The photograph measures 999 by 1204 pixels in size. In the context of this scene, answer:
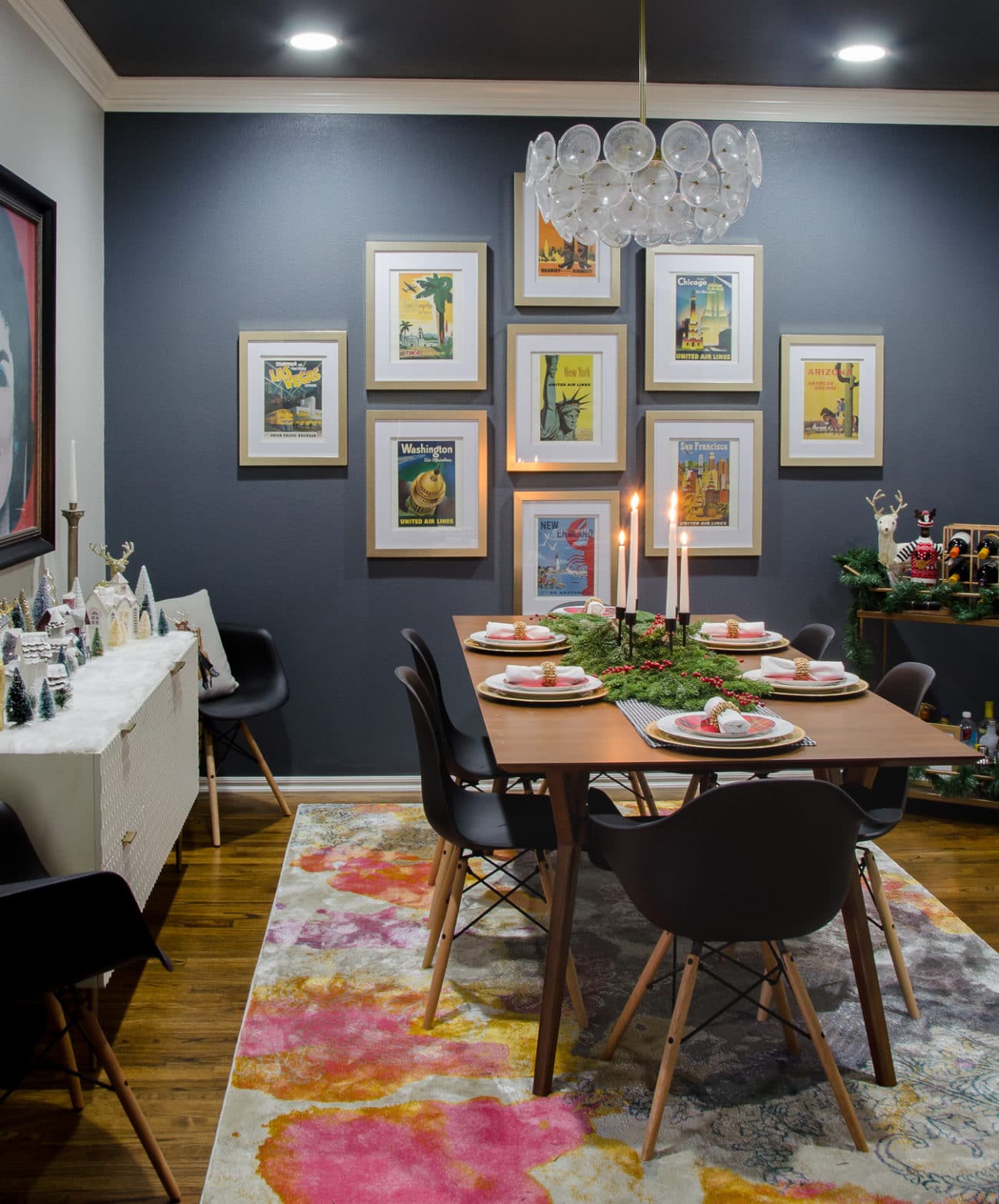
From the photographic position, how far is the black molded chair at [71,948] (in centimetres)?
212

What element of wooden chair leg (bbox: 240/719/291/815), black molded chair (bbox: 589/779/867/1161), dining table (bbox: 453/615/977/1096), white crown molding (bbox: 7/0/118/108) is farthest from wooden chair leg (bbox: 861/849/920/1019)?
white crown molding (bbox: 7/0/118/108)

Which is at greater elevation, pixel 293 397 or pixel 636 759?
pixel 293 397

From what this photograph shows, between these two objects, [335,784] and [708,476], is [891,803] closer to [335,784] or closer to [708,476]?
[708,476]

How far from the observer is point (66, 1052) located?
2.66m

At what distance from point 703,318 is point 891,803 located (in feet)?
8.32

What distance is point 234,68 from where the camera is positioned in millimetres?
4691

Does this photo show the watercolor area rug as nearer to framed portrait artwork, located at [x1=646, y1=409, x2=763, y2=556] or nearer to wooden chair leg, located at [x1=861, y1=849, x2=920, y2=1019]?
wooden chair leg, located at [x1=861, y1=849, x2=920, y2=1019]

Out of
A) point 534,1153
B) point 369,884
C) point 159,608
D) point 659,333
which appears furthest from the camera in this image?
point 659,333

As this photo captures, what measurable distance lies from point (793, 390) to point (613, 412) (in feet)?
2.57

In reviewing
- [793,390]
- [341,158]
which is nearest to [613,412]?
[793,390]

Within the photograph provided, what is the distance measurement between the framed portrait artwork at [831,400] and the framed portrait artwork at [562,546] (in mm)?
839

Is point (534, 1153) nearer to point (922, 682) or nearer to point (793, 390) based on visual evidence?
point (922, 682)

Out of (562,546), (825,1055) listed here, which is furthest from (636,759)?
(562,546)

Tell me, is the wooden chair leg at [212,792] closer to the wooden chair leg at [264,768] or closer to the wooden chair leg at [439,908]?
the wooden chair leg at [264,768]
